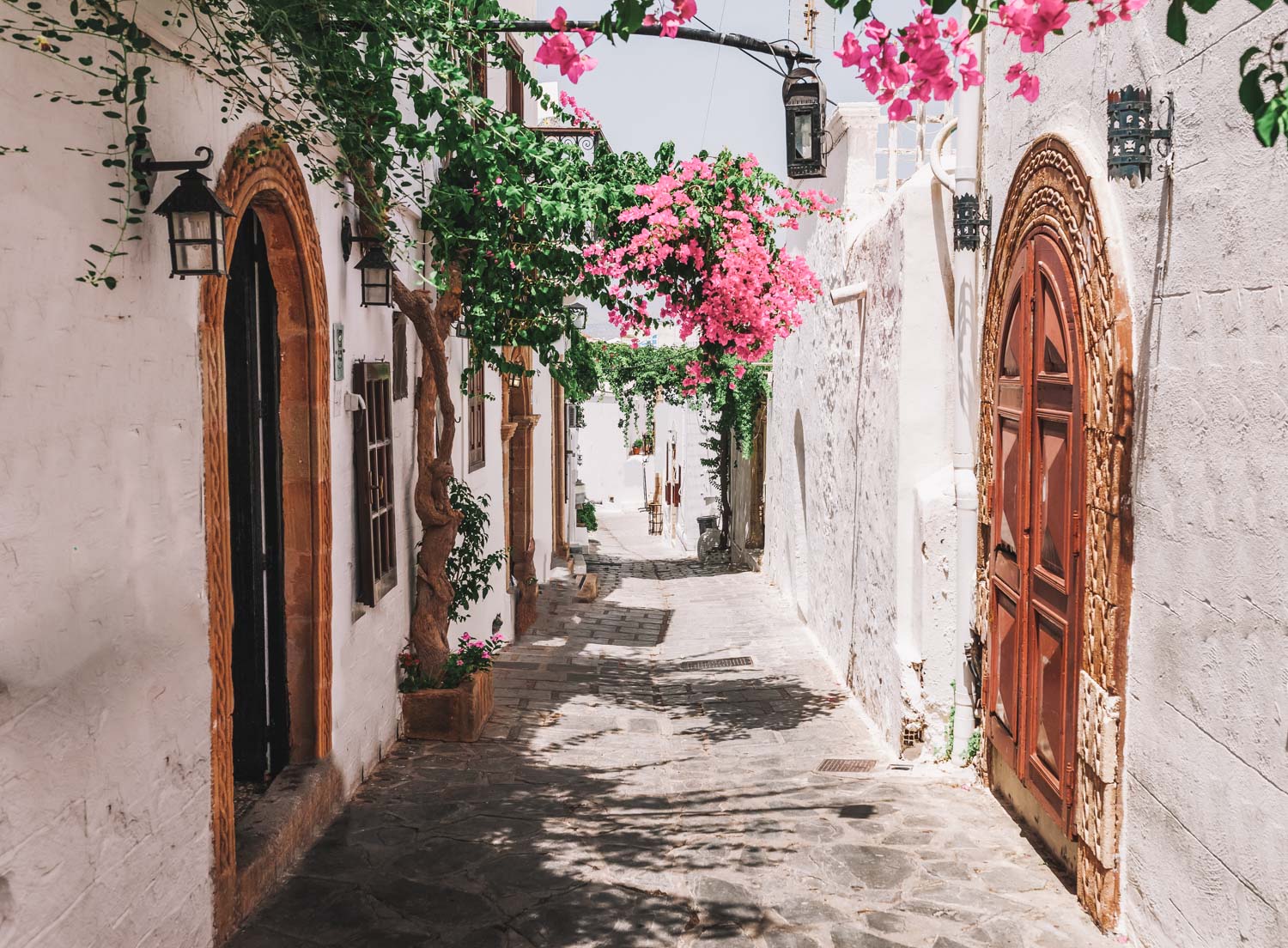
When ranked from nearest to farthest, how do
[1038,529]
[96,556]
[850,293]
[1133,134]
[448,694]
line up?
[96,556] < [1133,134] < [1038,529] < [448,694] < [850,293]

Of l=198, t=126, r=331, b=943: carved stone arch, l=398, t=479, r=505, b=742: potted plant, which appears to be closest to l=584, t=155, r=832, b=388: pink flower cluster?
l=398, t=479, r=505, b=742: potted plant

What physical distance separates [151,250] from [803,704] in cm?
655

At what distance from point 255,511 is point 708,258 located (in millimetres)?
3536

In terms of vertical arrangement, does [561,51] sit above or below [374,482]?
above

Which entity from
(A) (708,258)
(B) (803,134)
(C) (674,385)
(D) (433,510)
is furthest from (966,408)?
(C) (674,385)

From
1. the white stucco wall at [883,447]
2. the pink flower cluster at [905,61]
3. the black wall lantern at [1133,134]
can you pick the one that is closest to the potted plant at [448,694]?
the white stucco wall at [883,447]

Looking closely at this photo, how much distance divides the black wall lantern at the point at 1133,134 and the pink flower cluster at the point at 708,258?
3.54 metres

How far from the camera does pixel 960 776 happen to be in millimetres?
6625

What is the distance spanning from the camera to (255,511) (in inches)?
218

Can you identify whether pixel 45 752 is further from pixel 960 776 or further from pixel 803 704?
pixel 803 704

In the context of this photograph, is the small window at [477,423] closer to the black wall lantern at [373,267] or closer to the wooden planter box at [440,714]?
the wooden planter box at [440,714]

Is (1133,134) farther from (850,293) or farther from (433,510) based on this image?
(850,293)

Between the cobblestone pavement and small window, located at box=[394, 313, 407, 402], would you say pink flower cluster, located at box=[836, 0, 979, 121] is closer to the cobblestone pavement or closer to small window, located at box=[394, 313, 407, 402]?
the cobblestone pavement

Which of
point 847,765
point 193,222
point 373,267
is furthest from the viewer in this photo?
point 847,765
